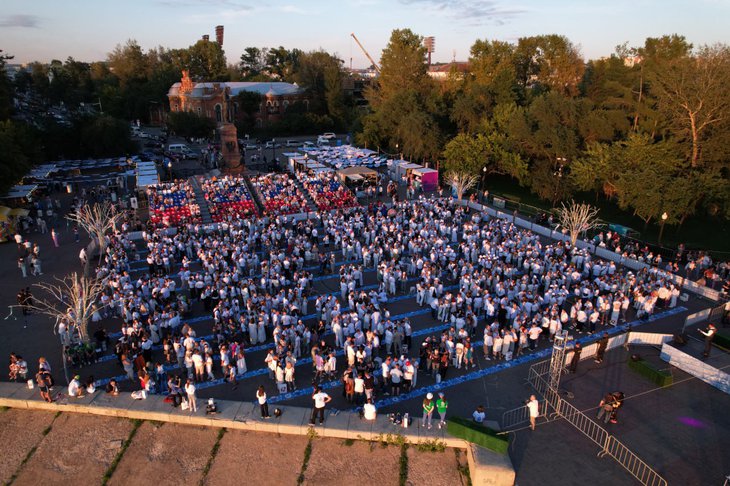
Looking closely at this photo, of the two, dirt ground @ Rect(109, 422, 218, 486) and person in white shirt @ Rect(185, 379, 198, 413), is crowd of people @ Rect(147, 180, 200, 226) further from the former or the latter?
dirt ground @ Rect(109, 422, 218, 486)

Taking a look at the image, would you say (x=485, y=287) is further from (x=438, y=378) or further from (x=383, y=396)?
(x=383, y=396)

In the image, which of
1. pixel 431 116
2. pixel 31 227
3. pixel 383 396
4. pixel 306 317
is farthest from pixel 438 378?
pixel 431 116

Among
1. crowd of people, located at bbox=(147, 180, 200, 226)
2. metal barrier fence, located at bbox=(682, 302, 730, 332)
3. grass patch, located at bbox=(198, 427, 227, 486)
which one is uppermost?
crowd of people, located at bbox=(147, 180, 200, 226)

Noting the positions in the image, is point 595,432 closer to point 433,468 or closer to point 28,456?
point 433,468

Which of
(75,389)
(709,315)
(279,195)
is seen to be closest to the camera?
(75,389)

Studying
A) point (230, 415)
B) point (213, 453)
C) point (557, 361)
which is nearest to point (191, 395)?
point (230, 415)

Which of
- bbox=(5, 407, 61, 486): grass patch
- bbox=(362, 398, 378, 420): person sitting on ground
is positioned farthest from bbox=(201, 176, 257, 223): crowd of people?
bbox=(362, 398, 378, 420): person sitting on ground
